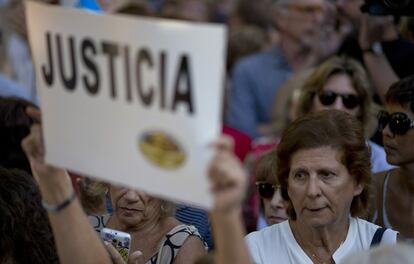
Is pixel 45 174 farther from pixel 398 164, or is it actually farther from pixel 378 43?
pixel 378 43

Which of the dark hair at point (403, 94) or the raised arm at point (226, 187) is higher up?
the raised arm at point (226, 187)

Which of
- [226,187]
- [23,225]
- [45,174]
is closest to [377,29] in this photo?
[23,225]

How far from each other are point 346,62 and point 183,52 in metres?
3.59

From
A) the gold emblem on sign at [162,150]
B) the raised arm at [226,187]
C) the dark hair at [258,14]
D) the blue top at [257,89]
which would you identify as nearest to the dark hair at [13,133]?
the gold emblem on sign at [162,150]

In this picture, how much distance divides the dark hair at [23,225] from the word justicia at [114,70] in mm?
670

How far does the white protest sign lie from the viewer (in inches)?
129

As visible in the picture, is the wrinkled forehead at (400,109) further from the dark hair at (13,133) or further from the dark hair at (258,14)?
the dark hair at (258,14)

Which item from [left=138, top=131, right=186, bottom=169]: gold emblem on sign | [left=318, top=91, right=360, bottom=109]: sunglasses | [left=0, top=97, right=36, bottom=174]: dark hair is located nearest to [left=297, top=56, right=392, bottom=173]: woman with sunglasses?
[left=318, top=91, right=360, bottom=109]: sunglasses

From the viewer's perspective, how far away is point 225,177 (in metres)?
3.17

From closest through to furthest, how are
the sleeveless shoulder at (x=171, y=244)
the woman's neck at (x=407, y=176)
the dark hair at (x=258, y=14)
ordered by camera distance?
the sleeveless shoulder at (x=171, y=244), the woman's neck at (x=407, y=176), the dark hair at (x=258, y=14)

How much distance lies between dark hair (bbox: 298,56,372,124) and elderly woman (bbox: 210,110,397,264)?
5.76ft

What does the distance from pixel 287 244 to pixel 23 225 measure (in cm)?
105

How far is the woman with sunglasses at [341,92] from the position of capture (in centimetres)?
654

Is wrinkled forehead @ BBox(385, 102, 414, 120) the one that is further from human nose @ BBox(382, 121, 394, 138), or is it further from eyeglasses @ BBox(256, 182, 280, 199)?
eyeglasses @ BBox(256, 182, 280, 199)
